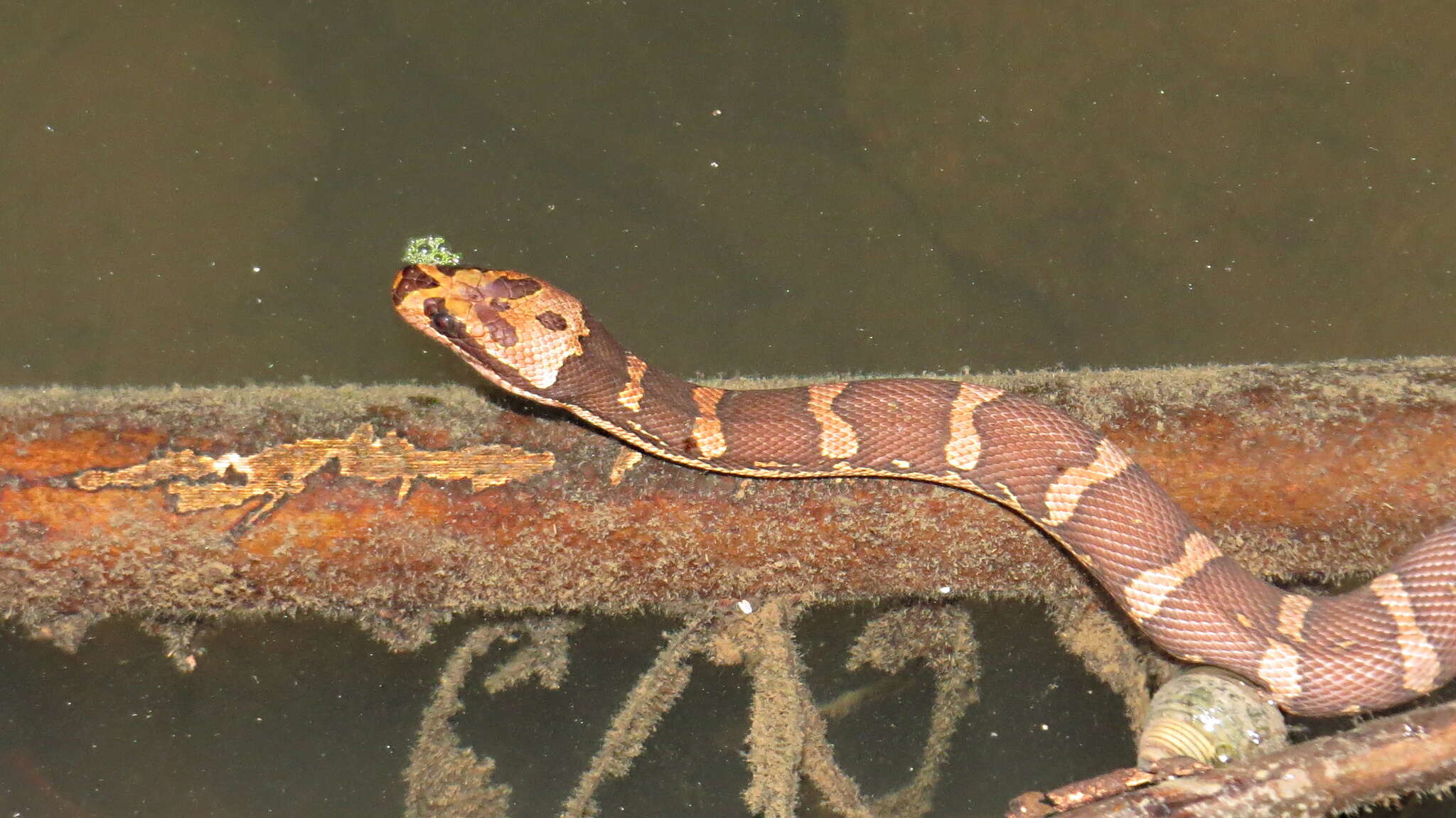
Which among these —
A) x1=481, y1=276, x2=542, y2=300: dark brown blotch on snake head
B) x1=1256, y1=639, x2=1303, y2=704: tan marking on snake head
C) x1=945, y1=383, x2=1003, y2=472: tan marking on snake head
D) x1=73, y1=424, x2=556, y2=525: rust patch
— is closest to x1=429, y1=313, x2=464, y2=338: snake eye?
x1=481, y1=276, x2=542, y2=300: dark brown blotch on snake head

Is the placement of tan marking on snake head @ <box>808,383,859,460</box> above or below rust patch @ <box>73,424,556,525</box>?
above

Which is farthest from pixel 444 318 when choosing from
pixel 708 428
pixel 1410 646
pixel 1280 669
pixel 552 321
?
pixel 1410 646

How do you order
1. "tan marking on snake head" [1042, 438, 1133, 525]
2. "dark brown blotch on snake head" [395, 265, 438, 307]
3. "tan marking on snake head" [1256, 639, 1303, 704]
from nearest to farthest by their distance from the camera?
"tan marking on snake head" [1256, 639, 1303, 704]
"tan marking on snake head" [1042, 438, 1133, 525]
"dark brown blotch on snake head" [395, 265, 438, 307]

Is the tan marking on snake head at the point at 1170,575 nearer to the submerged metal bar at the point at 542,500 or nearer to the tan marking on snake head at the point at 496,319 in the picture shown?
the submerged metal bar at the point at 542,500

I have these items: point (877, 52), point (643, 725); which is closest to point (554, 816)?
point (643, 725)

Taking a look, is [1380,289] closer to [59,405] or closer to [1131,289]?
[1131,289]

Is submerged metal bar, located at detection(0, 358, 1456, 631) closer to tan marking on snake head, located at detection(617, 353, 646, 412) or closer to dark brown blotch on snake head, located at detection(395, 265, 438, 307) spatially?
tan marking on snake head, located at detection(617, 353, 646, 412)
